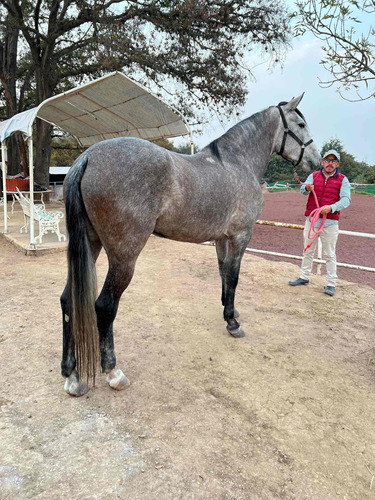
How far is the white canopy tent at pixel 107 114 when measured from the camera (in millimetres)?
5418

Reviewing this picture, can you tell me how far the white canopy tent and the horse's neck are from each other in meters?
3.02

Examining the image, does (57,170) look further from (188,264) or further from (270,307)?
(270,307)

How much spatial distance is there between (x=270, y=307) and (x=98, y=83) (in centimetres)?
449

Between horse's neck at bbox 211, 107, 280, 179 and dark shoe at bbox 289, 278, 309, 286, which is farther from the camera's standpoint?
dark shoe at bbox 289, 278, 309, 286

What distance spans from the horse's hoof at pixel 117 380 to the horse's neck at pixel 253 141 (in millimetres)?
1880

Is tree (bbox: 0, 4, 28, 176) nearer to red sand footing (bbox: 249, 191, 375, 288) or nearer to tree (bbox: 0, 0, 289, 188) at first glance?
tree (bbox: 0, 0, 289, 188)

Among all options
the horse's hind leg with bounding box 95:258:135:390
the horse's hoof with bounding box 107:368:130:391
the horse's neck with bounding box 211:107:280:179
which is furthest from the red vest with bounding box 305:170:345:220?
the horse's hoof with bounding box 107:368:130:391

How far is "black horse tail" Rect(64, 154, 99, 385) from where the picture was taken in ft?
6.28

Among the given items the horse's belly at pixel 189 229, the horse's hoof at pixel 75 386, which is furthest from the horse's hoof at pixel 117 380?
the horse's belly at pixel 189 229

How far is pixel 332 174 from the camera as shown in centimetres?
391

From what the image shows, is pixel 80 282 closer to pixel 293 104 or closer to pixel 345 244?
pixel 293 104

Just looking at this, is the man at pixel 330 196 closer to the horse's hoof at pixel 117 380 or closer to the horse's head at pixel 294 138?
the horse's head at pixel 294 138

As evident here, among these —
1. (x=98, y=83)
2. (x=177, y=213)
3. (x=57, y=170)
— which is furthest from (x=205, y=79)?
(x=57, y=170)

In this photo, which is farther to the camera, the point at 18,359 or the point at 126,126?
the point at 126,126
